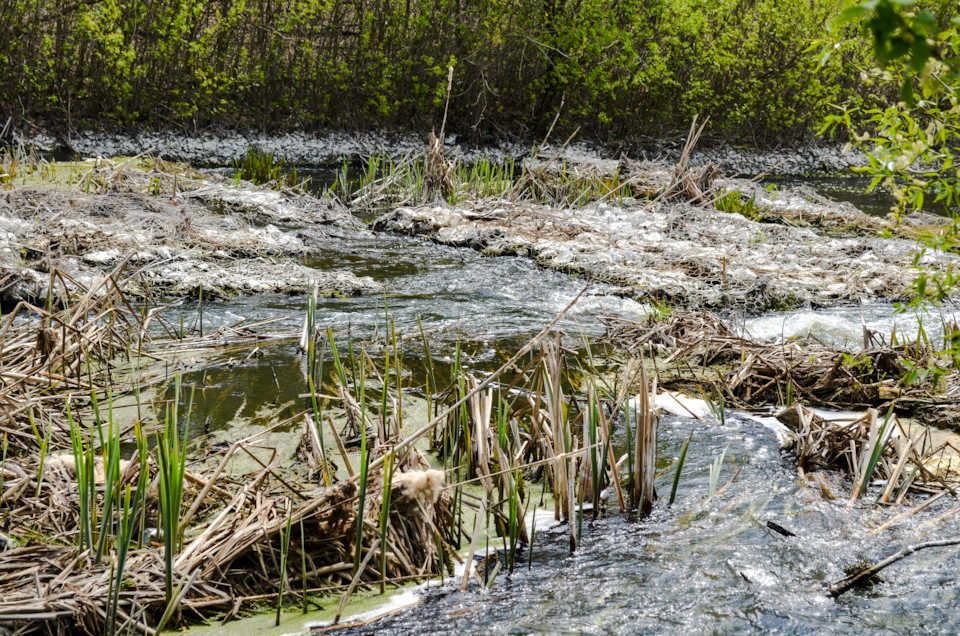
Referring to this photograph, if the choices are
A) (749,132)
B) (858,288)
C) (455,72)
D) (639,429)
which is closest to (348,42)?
(455,72)

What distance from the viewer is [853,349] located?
5.13 m

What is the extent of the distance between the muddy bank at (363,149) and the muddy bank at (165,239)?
12.0 feet

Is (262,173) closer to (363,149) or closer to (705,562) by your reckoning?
(363,149)

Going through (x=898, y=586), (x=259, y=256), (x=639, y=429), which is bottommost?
(x=259, y=256)

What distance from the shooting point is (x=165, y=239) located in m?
7.07

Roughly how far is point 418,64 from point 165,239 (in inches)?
448

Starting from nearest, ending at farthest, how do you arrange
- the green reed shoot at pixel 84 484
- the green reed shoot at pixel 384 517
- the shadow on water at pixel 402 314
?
the green reed shoot at pixel 84 484 < the green reed shoot at pixel 384 517 < the shadow on water at pixel 402 314

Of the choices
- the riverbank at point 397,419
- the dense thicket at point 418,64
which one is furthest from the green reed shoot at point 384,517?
the dense thicket at point 418,64

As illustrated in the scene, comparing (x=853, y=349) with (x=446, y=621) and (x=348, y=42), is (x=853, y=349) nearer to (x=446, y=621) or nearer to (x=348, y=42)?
(x=446, y=621)

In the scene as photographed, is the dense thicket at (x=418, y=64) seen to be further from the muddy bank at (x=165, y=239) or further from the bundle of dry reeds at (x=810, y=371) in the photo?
the bundle of dry reeds at (x=810, y=371)

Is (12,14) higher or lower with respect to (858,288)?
higher

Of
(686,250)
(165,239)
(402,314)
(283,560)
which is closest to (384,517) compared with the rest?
(283,560)

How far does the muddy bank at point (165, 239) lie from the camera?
596cm

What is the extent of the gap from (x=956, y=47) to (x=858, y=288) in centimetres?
521
